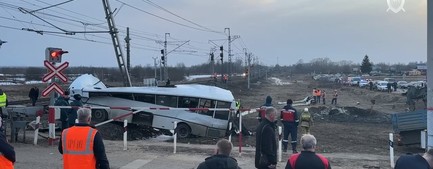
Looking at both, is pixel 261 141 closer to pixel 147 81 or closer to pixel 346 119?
pixel 346 119

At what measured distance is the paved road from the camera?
39.5 feet

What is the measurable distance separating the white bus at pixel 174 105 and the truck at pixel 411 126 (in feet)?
22.6

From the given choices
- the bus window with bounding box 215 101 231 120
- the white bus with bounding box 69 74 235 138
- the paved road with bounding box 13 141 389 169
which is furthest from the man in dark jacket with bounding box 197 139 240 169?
the bus window with bounding box 215 101 231 120

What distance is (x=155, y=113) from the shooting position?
67.3 feet

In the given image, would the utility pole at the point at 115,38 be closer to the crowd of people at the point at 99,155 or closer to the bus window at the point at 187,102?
the bus window at the point at 187,102

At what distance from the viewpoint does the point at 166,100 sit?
68.8ft

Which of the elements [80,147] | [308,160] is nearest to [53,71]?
[80,147]

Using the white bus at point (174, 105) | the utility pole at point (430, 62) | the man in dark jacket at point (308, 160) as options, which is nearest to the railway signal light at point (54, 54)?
the white bus at point (174, 105)

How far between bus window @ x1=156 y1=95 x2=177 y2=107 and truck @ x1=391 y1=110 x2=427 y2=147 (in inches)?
356

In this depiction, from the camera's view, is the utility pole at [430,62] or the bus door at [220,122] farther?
the bus door at [220,122]

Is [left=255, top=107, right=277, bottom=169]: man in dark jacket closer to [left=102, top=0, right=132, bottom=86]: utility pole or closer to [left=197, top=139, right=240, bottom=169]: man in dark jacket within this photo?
[left=197, top=139, right=240, bottom=169]: man in dark jacket

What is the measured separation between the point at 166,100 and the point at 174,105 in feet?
1.39

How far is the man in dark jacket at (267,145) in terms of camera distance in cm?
765

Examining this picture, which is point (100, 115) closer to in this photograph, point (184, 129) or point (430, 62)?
point (184, 129)
